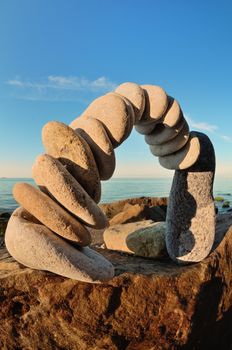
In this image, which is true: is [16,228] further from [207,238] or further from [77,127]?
[207,238]

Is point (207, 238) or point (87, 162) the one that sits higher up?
point (87, 162)

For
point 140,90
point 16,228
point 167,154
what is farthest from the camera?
point 167,154

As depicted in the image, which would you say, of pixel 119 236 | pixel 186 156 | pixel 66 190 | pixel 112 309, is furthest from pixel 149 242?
pixel 66 190

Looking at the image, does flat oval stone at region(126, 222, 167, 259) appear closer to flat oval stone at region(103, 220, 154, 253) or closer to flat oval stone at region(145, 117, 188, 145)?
flat oval stone at region(103, 220, 154, 253)

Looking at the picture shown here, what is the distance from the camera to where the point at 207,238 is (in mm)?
3717

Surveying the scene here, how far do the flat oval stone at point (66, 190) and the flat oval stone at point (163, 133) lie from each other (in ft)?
4.85

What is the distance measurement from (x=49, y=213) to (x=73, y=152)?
0.51m

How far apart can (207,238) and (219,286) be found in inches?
22.6

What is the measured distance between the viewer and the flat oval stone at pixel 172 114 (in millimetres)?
3490

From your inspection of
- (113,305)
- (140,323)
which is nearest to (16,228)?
(113,305)

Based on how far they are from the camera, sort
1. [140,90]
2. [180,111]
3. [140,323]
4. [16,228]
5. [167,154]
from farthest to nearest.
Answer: [167,154] < [180,111] < [140,90] < [140,323] < [16,228]

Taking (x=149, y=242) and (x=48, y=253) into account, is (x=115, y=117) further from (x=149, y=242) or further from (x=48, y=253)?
(x=149, y=242)

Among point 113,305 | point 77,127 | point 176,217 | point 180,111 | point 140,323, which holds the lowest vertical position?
point 140,323

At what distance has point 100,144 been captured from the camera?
2.66 meters
